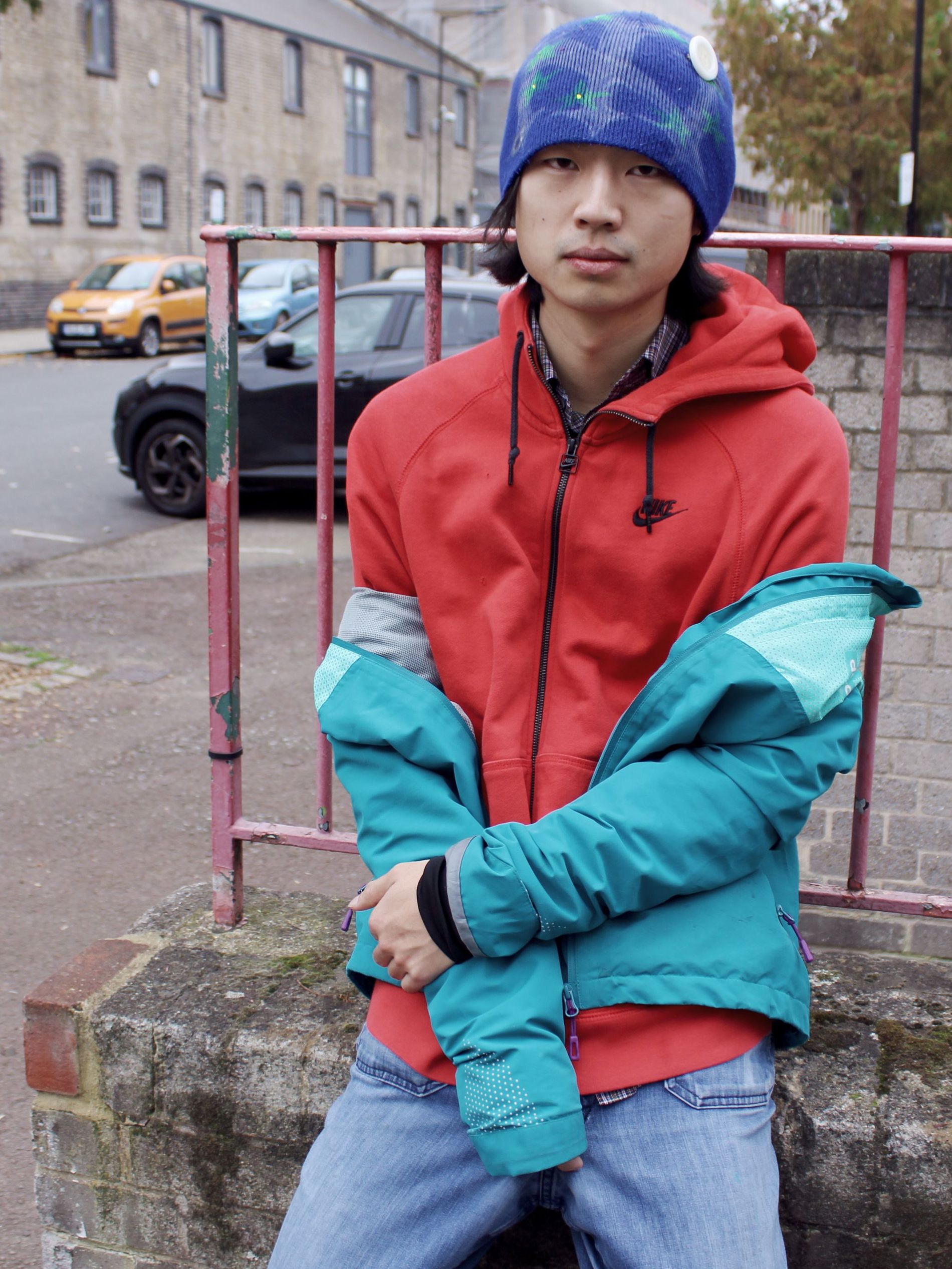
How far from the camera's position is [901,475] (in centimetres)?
548

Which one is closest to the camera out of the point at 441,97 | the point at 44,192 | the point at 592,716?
the point at 592,716

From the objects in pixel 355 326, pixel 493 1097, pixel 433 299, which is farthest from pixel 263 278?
pixel 493 1097

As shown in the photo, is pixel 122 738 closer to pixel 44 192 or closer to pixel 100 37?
pixel 44 192

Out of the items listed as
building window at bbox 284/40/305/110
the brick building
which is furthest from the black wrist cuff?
building window at bbox 284/40/305/110

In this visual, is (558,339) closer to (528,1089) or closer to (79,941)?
(528,1089)

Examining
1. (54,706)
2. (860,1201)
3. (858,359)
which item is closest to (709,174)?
(860,1201)

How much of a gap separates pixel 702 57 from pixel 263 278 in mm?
23941

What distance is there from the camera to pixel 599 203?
66.9 inches

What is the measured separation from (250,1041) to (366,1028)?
0.31 m

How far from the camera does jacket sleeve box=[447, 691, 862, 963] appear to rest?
1.58 meters

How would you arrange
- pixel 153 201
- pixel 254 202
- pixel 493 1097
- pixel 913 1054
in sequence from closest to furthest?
pixel 493 1097 < pixel 913 1054 < pixel 153 201 < pixel 254 202

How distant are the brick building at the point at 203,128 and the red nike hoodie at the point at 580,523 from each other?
1114 inches

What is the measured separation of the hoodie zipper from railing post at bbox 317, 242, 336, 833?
46 cm

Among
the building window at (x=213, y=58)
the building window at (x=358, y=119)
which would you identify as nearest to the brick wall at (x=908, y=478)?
the building window at (x=213, y=58)
